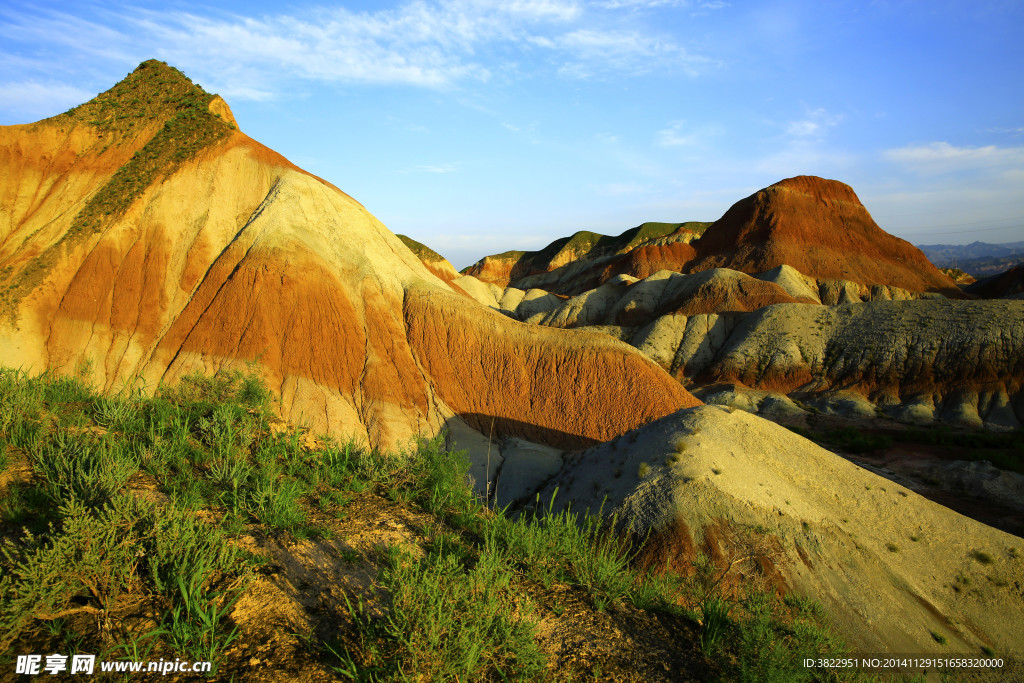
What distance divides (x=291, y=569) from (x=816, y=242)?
2531 inches

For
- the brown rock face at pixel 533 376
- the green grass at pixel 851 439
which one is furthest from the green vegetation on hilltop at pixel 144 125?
the green grass at pixel 851 439

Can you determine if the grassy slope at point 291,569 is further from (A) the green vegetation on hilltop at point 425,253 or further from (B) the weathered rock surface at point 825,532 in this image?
(A) the green vegetation on hilltop at point 425,253

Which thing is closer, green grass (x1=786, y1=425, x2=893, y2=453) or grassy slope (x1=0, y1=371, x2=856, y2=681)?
grassy slope (x1=0, y1=371, x2=856, y2=681)

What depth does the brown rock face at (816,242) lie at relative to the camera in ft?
173

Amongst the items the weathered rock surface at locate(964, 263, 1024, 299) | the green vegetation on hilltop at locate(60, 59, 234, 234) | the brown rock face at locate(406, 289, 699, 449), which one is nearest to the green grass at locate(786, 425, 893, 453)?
the brown rock face at locate(406, 289, 699, 449)

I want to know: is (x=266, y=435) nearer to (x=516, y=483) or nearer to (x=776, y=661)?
(x=776, y=661)

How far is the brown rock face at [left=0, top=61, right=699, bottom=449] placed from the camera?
21.3 metres

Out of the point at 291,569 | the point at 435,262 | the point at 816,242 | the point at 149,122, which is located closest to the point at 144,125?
the point at 149,122

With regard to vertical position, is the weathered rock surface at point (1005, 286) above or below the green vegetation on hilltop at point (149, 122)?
below

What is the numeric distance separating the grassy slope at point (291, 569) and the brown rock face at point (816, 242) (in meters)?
56.8

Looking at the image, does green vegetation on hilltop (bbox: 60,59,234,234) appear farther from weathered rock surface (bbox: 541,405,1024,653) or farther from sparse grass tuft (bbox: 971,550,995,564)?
sparse grass tuft (bbox: 971,550,995,564)

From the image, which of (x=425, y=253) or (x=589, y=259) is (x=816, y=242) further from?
(x=425, y=253)

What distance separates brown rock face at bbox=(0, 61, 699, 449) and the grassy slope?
14.7m

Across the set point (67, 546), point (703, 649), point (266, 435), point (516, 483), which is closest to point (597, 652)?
point (703, 649)
